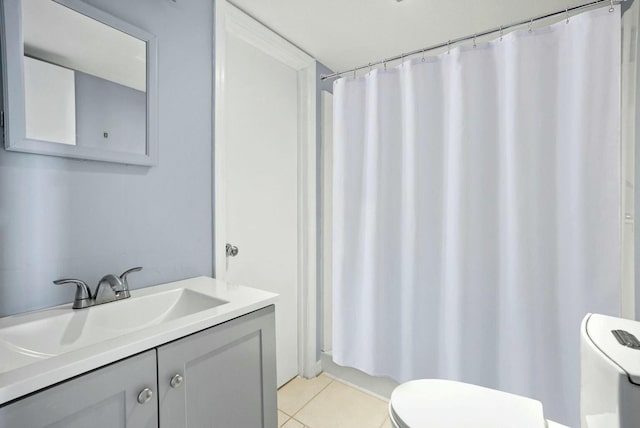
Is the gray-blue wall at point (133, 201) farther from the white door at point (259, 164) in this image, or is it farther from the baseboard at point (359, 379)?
the baseboard at point (359, 379)

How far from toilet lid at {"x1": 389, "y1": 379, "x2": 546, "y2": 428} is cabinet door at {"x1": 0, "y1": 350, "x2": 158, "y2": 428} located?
0.79m

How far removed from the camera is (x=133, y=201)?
45.6 inches

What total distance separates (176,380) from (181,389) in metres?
0.04

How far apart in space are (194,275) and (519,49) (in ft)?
6.10

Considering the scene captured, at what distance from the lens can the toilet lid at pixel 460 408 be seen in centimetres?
92

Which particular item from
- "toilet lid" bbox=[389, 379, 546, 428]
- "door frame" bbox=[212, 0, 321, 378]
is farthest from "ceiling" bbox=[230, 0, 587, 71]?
"toilet lid" bbox=[389, 379, 546, 428]

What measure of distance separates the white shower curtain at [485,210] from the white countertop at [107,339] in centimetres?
93

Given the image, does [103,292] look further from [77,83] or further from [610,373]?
[610,373]

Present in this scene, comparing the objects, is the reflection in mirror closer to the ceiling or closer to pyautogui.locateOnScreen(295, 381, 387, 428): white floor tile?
the ceiling

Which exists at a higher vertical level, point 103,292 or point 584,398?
point 103,292

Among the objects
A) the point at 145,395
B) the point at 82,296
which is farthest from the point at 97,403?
the point at 82,296

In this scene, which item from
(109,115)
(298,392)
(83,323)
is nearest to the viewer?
(83,323)

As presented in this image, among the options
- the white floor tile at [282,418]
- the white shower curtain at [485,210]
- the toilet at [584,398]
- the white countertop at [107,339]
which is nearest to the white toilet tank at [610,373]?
the toilet at [584,398]

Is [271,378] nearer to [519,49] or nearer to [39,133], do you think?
[39,133]
